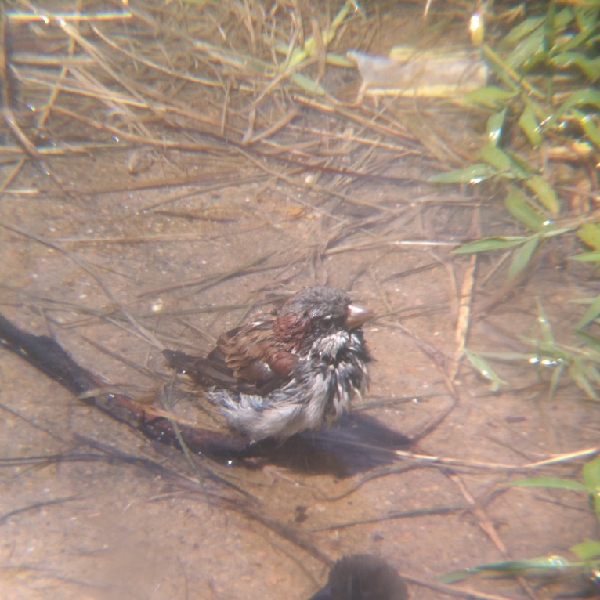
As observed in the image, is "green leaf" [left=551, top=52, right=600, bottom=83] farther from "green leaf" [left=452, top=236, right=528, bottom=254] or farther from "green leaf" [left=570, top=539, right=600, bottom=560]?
"green leaf" [left=570, top=539, right=600, bottom=560]

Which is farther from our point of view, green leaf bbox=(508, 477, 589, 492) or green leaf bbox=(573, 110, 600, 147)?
green leaf bbox=(573, 110, 600, 147)

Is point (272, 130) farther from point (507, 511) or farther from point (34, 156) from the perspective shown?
point (507, 511)

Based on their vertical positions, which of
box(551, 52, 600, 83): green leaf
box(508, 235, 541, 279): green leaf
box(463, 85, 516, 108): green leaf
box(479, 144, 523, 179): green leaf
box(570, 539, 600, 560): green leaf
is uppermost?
box(551, 52, 600, 83): green leaf

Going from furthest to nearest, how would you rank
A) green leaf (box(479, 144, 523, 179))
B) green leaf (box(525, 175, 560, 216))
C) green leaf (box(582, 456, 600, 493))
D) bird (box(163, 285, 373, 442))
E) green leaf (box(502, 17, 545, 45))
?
green leaf (box(502, 17, 545, 45)) → green leaf (box(479, 144, 523, 179)) → green leaf (box(525, 175, 560, 216)) → bird (box(163, 285, 373, 442)) → green leaf (box(582, 456, 600, 493))

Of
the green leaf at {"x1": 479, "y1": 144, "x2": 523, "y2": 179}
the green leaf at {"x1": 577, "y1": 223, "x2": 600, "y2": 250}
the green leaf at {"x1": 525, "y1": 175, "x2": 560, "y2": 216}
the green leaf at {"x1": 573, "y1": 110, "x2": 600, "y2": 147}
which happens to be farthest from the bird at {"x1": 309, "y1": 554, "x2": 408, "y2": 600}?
the green leaf at {"x1": 573, "y1": 110, "x2": 600, "y2": 147}

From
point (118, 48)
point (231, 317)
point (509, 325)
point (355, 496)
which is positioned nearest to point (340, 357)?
point (355, 496)

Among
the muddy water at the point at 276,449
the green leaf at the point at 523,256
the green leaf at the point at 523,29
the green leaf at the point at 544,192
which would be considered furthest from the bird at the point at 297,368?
the green leaf at the point at 523,29
